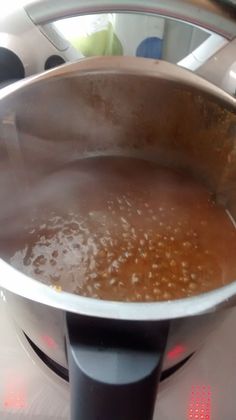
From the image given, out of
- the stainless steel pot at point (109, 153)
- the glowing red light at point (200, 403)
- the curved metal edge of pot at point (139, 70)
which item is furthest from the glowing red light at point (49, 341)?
the curved metal edge of pot at point (139, 70)

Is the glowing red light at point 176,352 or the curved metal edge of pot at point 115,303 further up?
the curved metal edge of pot at point 115,303

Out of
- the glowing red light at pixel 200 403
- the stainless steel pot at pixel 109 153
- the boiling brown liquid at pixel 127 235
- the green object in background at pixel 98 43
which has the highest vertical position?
the green object in background at pixel 98 43

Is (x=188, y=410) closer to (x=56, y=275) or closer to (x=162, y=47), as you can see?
(x=56, y=275)

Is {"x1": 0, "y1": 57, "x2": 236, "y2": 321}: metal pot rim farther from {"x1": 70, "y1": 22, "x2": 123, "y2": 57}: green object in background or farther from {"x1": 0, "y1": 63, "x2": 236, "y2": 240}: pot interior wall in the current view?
{"x1": 70, "y1": 22, "x2": 123, "y2": 57}: green object in background

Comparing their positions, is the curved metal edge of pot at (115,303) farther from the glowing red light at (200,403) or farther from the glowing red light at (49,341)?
the glowing red light at (200,403)

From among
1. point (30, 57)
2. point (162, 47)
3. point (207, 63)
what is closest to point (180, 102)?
point (207, 63)

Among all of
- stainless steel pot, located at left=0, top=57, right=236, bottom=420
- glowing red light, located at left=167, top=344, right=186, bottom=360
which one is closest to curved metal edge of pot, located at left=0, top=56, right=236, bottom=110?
stainless steel pot, located at left=0, top=57, right=236, bottom=420

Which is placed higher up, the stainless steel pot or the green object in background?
the green object in background
